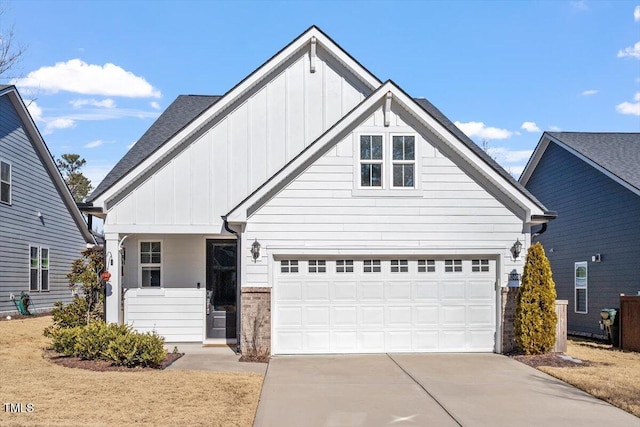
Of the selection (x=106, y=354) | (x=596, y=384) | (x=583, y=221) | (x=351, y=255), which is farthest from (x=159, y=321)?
(x=583, y=221)

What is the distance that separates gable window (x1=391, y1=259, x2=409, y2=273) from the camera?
14.0 m

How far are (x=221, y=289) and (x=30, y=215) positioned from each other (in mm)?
11149

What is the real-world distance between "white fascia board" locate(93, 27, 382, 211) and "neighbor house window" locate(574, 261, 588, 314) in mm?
9776

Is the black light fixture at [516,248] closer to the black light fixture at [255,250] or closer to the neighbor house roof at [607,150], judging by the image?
the neighbor house roof at [607,150]

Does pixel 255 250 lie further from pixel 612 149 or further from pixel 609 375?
pixel 612 149

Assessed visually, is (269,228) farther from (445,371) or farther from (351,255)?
(445,371)

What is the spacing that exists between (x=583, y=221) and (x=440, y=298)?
8590mm

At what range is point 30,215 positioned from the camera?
23.0m

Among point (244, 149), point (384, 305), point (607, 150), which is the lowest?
point (384, 305)

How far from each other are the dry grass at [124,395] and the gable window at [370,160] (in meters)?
5.13

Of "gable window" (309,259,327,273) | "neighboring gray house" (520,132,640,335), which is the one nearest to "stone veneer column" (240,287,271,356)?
"gable window" (309,259,327,273)

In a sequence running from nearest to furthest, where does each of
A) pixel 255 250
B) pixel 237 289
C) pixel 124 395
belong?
pixel 124 395, pixel 255 250, pixel 237 289

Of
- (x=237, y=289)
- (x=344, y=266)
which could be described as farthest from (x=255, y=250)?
(x=237, y=289)

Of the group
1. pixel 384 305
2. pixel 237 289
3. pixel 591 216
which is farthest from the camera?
pixel 591 216
